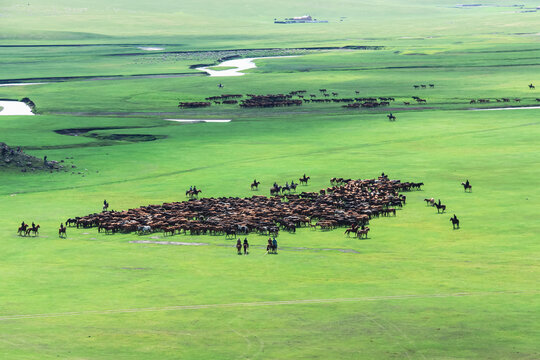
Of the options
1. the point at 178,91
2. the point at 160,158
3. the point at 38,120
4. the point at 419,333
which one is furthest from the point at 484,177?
the point at 178,91

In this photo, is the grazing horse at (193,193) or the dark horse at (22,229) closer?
the dark horse at (22,229)

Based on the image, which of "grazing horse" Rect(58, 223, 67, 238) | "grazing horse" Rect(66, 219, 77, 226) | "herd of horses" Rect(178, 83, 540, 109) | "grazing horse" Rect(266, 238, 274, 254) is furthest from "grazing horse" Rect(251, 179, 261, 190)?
"herd of horses" Rect(178, 83, 540, 109)

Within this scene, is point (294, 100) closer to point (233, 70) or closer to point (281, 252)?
point (233, 70)

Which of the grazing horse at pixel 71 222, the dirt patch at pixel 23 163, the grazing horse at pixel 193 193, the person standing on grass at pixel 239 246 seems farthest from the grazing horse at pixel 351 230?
the dirt patch at pixel 23 163

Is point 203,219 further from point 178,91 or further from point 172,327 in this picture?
point 178,91

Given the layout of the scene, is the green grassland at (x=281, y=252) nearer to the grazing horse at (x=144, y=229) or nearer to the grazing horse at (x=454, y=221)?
the grazing horse at (x=454, y=221)

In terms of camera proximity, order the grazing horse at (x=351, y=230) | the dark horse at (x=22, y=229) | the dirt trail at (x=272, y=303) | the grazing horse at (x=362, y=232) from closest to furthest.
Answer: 1. the dirt trail at (x=272, y=303)
2. the grazing horse at (x=362, y=232)
3. the grazing horse at (x=351, y=230)
4. the dark horse at (x=22, y=229)
